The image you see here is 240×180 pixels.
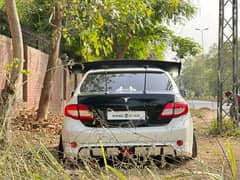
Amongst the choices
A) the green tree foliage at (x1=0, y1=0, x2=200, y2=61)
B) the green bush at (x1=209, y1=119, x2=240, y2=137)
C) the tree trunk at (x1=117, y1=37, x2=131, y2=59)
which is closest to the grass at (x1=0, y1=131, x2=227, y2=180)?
the green tree foliage at (x1=0, y1=0, x2=200, y2=61)

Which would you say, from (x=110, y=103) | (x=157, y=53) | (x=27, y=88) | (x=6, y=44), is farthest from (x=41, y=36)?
(x=110, y=103)

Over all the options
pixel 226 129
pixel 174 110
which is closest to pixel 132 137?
pixel 174 110

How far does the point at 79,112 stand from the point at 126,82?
97 centimetres

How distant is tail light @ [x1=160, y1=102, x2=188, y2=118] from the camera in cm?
596

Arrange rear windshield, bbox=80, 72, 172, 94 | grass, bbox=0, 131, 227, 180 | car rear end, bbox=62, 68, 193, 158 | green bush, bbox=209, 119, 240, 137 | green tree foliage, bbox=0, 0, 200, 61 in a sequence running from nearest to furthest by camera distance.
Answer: grass, bbox=0, 131, 227, 180
car rear end, bbox=62, 68, 193, 158
rear windshield, bbox=80, 72, 172, 94
green tree foliage, bbox=0, 0, 200, 61
green bush, bbox=209, 119, 240, 137

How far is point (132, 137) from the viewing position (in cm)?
578

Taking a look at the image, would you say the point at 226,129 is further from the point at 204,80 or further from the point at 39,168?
the point at 39,168

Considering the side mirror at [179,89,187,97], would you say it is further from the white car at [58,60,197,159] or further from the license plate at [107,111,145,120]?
Answer: the license plate at [107,111,145,120]

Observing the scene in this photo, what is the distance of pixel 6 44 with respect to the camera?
11.4 meters

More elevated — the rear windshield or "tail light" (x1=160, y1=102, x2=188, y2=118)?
the rear windshield

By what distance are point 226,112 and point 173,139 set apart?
5.79 meters

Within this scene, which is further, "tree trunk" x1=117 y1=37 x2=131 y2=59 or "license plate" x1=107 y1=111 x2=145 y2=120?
"tree trunk" x1=117 y1=37 x2=131 y2=59

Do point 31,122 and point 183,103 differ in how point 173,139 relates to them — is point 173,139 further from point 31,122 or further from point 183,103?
point 31,122

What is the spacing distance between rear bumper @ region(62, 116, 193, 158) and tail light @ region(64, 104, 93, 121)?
0.09 meters
